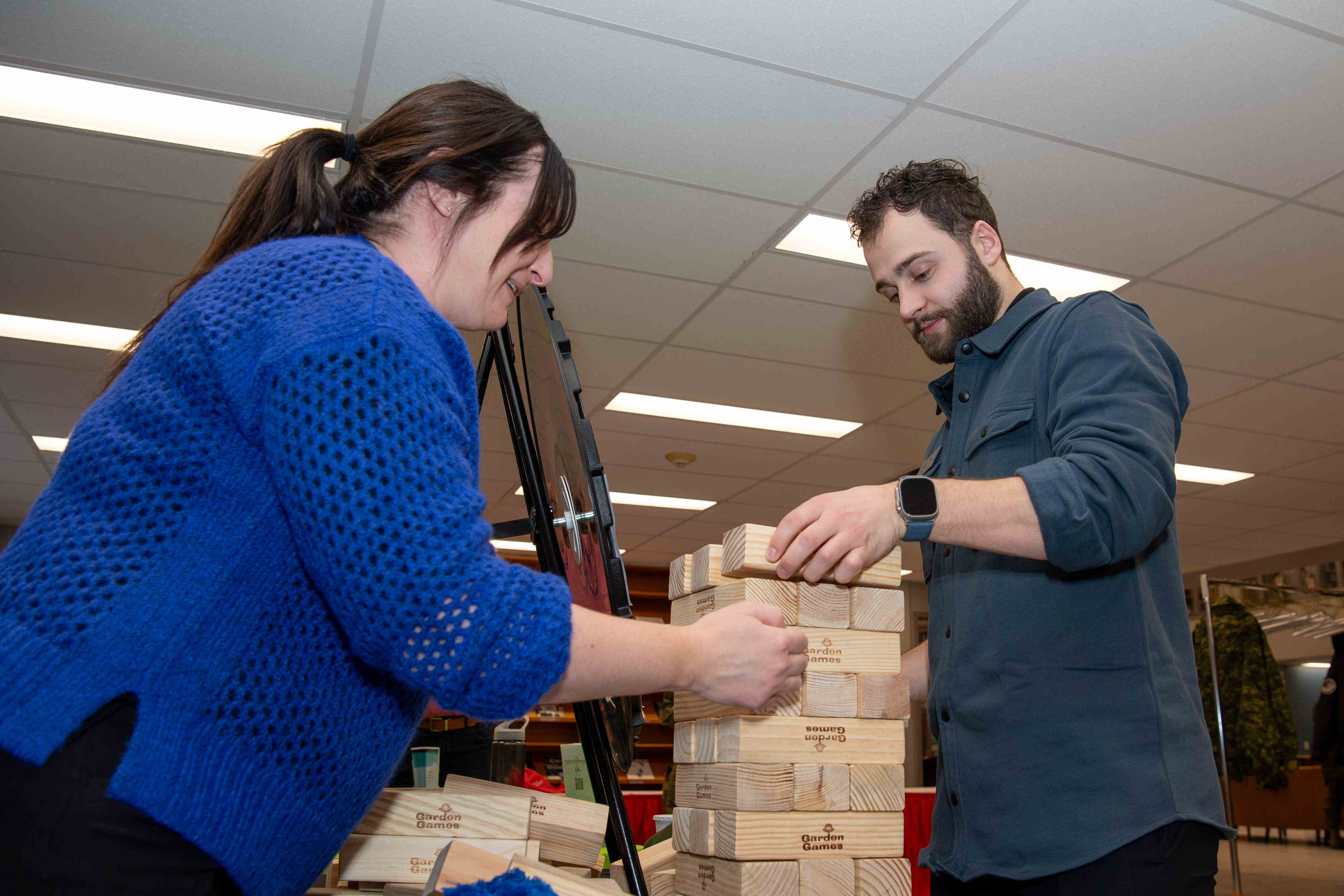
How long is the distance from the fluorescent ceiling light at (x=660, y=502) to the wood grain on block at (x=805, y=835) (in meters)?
6.57

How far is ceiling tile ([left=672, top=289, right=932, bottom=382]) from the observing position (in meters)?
4.36

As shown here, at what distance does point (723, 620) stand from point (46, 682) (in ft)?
1.81

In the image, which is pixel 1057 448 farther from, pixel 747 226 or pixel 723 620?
pixel 747 226

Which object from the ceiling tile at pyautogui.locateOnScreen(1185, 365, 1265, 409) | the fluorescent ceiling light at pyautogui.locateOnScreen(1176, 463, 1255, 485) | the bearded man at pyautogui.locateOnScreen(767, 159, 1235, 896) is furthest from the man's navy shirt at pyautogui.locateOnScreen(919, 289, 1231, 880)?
the fluorescent ceiling light at pyautogui.locateOnScreen(1176, 463, 1255, 485)

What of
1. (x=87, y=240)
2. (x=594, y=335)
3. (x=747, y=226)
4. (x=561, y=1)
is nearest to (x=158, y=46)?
(x=561, y=1)

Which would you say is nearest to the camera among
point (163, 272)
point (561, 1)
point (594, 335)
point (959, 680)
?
point (959, 680)

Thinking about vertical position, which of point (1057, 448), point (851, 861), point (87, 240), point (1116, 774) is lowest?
point (851, 861)

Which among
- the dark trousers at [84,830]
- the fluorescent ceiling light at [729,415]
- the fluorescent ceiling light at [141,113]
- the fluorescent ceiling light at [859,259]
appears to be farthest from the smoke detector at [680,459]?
the dark trousers at [84,830]

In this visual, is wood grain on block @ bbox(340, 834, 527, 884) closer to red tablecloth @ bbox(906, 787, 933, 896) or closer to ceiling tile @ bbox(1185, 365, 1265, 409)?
red tablecloth @ bbox(906, 787, 933, 896)

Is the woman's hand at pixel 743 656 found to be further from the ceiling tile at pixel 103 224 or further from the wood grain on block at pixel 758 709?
the ceiling tile at pixel 103 224

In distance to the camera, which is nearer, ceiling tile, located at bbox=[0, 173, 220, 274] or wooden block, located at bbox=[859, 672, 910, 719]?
wooden block, located at bbox=[859, 672, 910, 719]

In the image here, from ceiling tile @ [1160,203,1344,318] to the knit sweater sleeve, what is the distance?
148 inches

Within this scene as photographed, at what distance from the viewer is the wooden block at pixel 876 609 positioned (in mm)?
1234

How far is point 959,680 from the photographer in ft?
4.56
